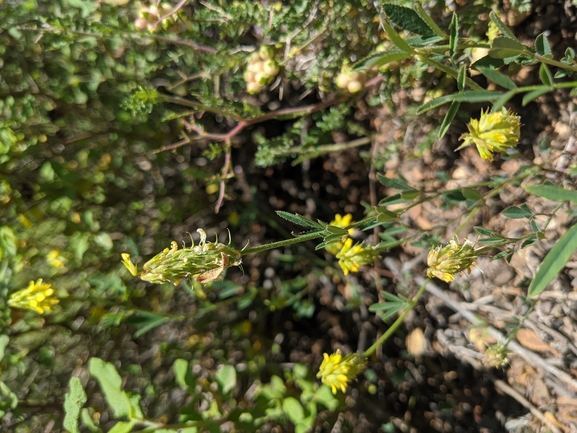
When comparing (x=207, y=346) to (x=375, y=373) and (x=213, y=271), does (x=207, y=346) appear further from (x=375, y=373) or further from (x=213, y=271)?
(x=213, y=271)

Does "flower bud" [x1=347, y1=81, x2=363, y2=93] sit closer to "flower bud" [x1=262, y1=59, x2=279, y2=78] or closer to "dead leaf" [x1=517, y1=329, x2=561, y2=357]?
"flower bud" [x1=262, y1=59, x2=279, y2=78]

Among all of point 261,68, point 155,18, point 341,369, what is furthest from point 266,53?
point 341,369

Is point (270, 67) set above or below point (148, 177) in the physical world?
above

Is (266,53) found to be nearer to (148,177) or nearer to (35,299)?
(148,177)

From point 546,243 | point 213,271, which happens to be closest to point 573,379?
point 546,243

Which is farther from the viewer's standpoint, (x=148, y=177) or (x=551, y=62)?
(x=148, y=177)

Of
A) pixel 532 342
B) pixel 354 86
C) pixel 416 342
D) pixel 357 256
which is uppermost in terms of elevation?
pixel 354 86

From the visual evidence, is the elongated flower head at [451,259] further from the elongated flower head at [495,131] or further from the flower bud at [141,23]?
the flower bud at [141,23]

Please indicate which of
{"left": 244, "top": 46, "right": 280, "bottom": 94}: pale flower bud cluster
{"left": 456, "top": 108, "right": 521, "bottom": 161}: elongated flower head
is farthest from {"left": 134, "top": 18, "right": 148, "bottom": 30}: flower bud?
{"left": 456, "top": 108, "right": 521, "bottom": 161}: elongated flower head
